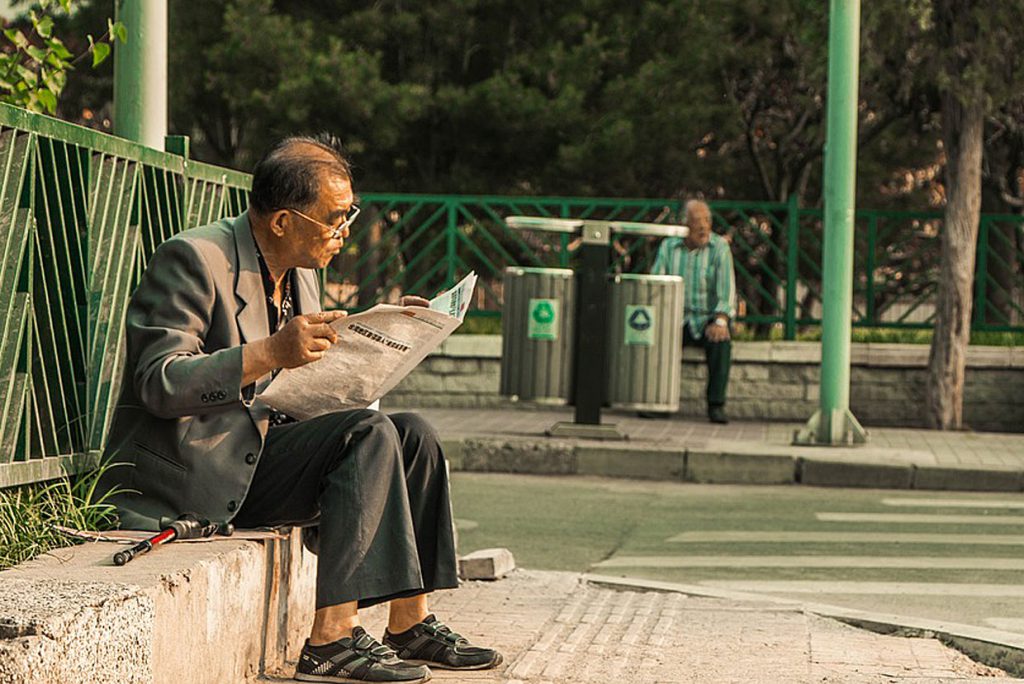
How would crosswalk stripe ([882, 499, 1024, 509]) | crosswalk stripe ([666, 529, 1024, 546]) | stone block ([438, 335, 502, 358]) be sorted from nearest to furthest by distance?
1. crosswalk stripe ([666, 529, 1024, 546])
2. crosswalk stripe ([882, 499, 1024, 509])
3. stone block ([438, 335, 502, 358])

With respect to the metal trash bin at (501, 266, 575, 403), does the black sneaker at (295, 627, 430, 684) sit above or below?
below

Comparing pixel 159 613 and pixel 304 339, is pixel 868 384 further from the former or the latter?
pixel 159 613

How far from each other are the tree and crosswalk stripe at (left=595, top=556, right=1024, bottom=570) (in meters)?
6.00

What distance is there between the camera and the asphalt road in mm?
7434

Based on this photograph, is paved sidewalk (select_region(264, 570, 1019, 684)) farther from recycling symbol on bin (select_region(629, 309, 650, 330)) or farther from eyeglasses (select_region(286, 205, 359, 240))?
recycling symbol on bin (select_region(629, 309, 650, 330))

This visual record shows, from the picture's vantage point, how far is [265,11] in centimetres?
2027

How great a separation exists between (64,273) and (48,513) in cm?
72

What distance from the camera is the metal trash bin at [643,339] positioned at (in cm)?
1250

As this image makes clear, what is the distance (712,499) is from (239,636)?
6.33 meters

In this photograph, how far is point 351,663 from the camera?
4828 mm

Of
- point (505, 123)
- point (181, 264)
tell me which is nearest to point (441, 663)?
point (181, 264)

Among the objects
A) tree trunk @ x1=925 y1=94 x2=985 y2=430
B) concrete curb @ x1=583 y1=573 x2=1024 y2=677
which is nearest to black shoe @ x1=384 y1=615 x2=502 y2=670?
concrete curb @ x1=583 y1=573 x2=1024 y2=677

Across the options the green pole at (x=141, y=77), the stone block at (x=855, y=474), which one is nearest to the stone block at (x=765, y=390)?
the stone block at (x=855, y=474)

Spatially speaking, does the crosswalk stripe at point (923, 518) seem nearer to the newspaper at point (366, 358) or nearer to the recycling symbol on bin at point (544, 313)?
the recycling symbol on bin at point (544, 313)
